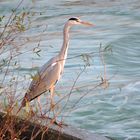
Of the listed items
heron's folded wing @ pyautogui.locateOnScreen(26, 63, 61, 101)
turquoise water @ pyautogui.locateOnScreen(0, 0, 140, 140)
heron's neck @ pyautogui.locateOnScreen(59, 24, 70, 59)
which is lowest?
turquoise water @ pyautogui.locateOnScreen(0, 0, 140, 140)

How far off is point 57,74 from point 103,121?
4.18ft

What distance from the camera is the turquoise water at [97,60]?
8.06 m

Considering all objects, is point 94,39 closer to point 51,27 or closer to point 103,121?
point 51,27

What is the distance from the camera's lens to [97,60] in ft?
38.5

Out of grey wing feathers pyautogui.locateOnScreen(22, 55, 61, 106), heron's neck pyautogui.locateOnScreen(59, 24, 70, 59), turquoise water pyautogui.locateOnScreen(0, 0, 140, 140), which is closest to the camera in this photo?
grey wing feathers pyautogui.locateOnScreen(22, 55, 61, 106)

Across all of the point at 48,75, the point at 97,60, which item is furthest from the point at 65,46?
the point at 97,60

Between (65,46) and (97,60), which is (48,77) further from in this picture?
(97,60)

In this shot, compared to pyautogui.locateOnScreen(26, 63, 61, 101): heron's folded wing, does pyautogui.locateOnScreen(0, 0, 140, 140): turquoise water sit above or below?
below

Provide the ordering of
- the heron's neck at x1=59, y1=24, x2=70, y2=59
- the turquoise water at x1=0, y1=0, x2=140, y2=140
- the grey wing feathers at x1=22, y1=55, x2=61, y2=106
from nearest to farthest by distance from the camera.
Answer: the grey wing feathers at x1=22, y1=55, x2=61, y2=106, the heron's neck at x1=59, y1=24, x2=70, y2=59, the turquoise water at x1=0, y1=0, x2=140, y2=140

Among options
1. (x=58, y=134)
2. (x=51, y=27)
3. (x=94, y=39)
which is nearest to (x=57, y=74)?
(x=58, y=134)

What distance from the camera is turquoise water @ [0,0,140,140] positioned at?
8.06m

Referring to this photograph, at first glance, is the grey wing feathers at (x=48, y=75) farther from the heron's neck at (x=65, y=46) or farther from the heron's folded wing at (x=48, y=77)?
the heron's neck at (x=65, y=46)

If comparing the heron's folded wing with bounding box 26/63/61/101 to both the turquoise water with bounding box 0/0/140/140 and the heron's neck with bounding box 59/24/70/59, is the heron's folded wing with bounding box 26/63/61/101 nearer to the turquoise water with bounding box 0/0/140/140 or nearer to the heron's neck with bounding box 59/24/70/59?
the heron's neck with bounding box 59/24/70/59

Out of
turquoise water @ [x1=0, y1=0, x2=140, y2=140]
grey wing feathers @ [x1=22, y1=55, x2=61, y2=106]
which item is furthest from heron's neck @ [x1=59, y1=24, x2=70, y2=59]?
turquoise water @ [x1=0, y1=0, x2=140, y2=140]
